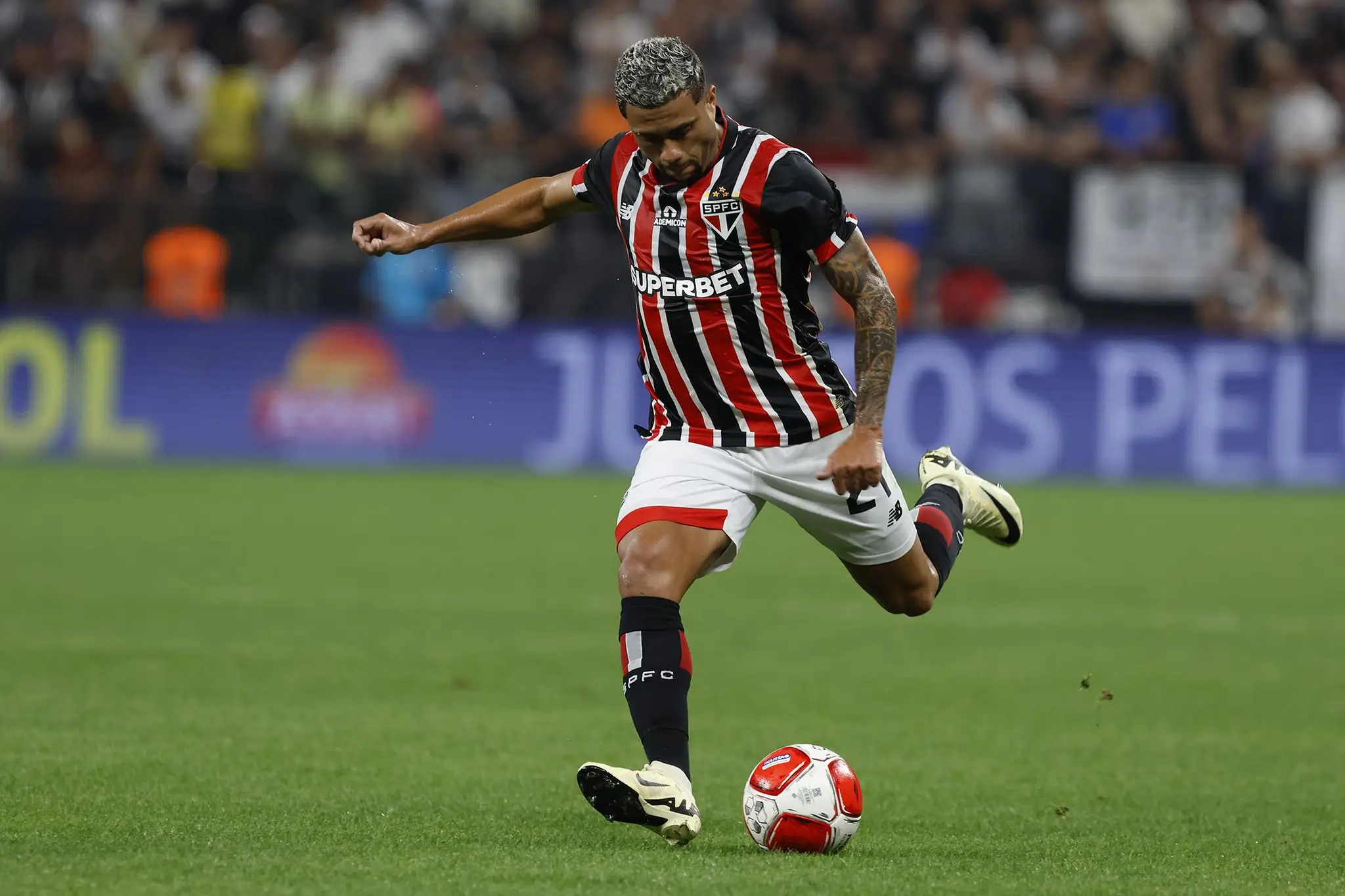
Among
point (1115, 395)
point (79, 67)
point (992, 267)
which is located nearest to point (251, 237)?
point (79, 67)

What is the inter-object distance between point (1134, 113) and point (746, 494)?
15.1m

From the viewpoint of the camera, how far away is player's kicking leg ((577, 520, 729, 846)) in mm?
4945

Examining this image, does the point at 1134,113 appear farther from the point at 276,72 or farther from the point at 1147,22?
the point at 276,72

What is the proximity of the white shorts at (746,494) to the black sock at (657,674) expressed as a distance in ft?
0.88

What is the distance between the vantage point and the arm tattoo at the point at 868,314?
5.34 m

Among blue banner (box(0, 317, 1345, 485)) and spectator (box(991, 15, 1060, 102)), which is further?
spectator (box(991, 15, 1060, 102))

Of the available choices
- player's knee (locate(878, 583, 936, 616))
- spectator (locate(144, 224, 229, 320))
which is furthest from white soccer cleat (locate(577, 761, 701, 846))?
spectator (locate(144, 224, 229, 320))

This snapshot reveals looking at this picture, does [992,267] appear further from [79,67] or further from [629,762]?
[629,762]

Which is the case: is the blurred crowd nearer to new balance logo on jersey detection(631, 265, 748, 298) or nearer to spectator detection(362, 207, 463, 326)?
spectator detection(362, 207, 463, 326)

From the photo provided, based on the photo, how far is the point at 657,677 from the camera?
520 cm

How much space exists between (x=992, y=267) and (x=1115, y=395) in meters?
1.53

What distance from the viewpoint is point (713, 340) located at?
18.1 ft

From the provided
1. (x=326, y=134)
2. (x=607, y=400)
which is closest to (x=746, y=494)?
(x=607, y=400)

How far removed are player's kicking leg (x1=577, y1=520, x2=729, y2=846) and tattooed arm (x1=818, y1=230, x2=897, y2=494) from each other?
1.46 ft
